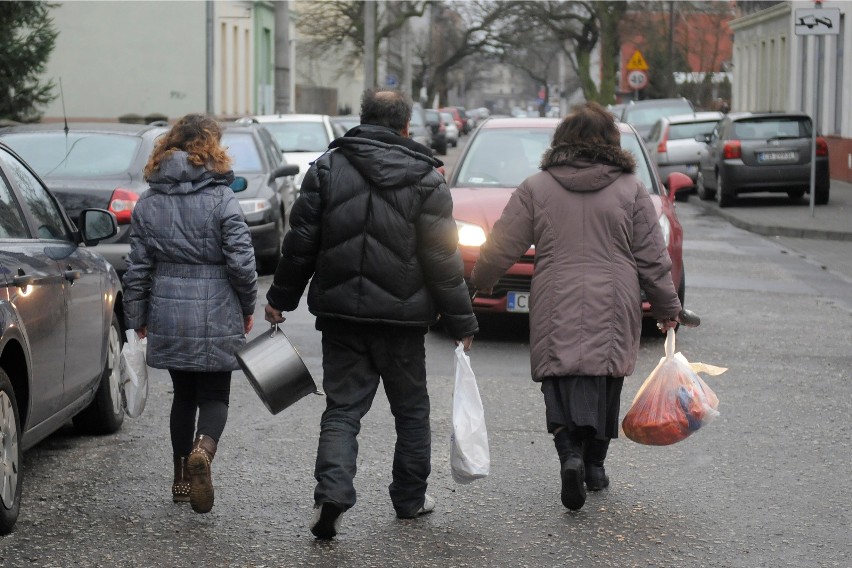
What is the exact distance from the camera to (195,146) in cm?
586

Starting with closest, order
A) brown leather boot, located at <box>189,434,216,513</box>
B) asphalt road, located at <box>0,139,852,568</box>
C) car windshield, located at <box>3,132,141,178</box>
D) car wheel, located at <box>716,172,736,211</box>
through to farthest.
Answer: asphalt road, located at <box>0,139,852,568</box> < brown leather boot, located at <box>189,434,216,513</box> < car windshield, located at <box>3,132,141,178</box> < car wheel, located at <box>716,172,736,211</box>

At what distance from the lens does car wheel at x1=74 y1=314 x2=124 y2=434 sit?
7207mm

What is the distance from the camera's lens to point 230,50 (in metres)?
43.5

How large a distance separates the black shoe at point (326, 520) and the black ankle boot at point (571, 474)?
2.97 feet

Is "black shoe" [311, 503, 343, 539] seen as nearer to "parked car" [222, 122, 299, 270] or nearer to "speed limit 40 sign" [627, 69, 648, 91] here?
"parked car" [222, 122, 299, 270]

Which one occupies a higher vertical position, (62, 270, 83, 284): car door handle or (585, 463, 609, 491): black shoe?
(62, 270, 83, 284): car door handle

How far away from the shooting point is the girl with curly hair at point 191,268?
574 cm

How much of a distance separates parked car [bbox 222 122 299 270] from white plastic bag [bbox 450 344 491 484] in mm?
8073

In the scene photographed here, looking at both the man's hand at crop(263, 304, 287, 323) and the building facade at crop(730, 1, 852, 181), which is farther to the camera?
the building facade at crop(730, 1, 852, 181)

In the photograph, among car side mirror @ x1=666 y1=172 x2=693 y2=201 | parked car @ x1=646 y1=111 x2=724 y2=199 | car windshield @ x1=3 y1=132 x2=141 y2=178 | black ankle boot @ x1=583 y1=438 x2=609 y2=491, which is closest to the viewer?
black ankle boot @ x1=583 y1=438 x2=609 y2=491

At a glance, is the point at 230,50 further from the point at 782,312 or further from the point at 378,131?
the point at 378,131

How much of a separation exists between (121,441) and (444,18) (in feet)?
313

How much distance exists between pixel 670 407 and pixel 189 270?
6.47 ft

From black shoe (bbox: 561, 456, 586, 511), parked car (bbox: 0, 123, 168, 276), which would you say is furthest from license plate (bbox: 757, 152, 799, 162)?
black shoe (bbox: 561, 456, 586, 511)
